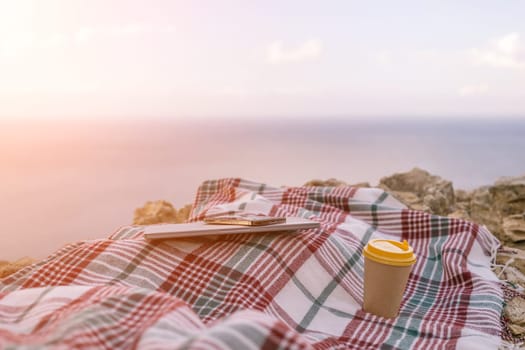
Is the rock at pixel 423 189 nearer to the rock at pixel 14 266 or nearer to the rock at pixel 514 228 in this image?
the rock at pixel 514 228

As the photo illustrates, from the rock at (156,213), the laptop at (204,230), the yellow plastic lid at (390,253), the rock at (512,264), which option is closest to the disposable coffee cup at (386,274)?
the yellow plastic lid at (390,253)

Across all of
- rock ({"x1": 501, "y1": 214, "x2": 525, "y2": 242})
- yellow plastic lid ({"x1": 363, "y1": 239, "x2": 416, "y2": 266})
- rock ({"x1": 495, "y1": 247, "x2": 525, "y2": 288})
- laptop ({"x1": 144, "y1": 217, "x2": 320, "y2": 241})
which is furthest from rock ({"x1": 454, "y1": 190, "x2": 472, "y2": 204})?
laptop ({"x1": 144, "y1": 217, "x2": 320, "y2": 241})

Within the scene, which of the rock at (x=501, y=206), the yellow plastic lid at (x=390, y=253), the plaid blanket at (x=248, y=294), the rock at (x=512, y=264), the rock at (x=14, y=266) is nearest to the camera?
the plaid blanket at (x=248, y=294)

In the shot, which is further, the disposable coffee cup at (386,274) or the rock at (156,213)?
the rock at (156,213)

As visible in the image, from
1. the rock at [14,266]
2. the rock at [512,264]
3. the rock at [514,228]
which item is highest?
the rock at [514,228]

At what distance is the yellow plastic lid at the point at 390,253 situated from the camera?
104 cm

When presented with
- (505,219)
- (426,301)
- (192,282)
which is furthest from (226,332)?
(505,219)

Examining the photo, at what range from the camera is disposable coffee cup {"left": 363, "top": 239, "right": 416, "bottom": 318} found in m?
1.05

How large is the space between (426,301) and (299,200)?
2.53ft

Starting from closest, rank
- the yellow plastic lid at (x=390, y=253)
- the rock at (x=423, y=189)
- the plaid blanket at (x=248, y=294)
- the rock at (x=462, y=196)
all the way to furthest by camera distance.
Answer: the plaid blanket at (x=248, y=294) → the yellow plastic lid at (x=390, y=253) → the rock at (x=423, y=189) → the rock at (x=462, y=196)

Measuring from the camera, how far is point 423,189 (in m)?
2.39

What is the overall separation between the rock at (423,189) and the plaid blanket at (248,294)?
0.56 m

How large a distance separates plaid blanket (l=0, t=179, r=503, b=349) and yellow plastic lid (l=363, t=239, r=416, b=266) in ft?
0.60

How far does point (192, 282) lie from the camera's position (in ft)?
3.60
